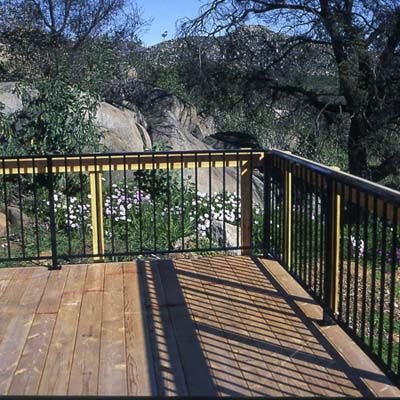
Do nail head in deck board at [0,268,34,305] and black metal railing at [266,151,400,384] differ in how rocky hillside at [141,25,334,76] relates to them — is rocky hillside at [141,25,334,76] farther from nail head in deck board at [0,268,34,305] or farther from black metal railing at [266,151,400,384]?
nail head in deck board at [0,268,34,305]

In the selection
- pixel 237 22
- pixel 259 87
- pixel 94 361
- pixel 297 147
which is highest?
pixel 237 22

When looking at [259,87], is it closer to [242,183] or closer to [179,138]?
[179,138]

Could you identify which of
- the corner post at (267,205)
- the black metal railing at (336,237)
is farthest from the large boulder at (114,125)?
the black metal railing at (336,237)

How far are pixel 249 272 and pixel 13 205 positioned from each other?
368cm

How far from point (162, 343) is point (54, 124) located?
4732mm

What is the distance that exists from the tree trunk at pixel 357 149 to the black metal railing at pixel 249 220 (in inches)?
67.2

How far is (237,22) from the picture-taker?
9750 millimetres

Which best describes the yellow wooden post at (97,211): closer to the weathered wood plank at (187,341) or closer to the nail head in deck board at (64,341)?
the nail head in deck board at (64,341)

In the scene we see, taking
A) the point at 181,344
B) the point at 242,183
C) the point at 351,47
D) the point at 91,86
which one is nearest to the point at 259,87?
the point at 351,47

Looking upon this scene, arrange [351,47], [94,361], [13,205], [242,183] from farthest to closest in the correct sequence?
[351,47], [13,205], [242,183], [94,361]

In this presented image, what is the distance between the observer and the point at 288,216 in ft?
16.4

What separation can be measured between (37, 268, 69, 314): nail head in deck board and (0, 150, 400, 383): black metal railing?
0.18m

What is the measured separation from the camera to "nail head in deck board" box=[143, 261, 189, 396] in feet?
10.5

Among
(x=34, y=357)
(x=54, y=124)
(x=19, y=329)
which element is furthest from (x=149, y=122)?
(x=34, y=357)
